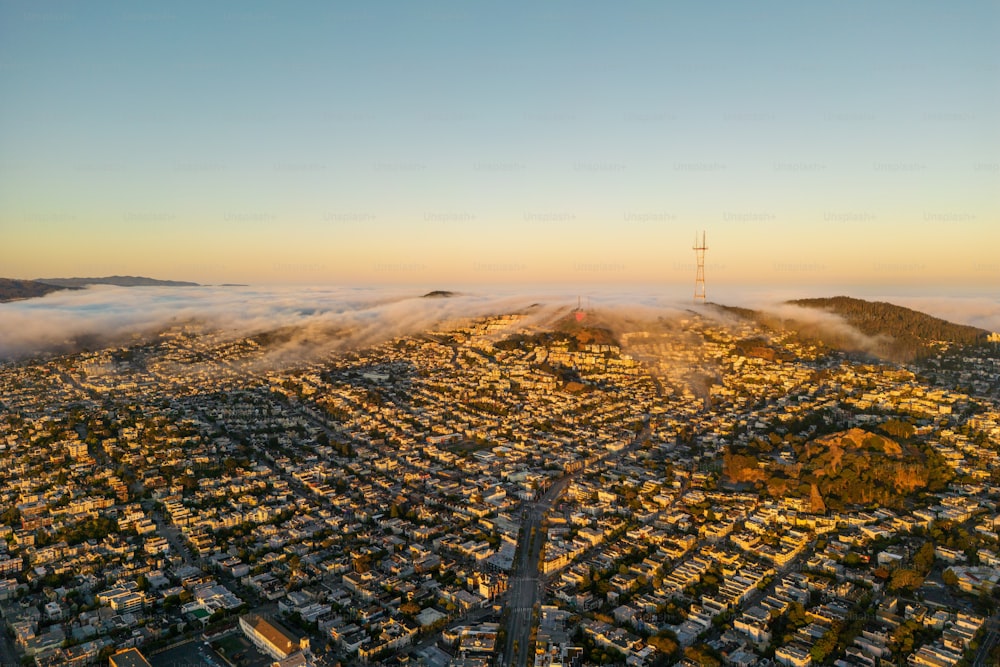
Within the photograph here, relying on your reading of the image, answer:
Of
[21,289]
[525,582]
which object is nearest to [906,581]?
[525,582]

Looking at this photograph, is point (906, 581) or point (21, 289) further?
point (21, 289)

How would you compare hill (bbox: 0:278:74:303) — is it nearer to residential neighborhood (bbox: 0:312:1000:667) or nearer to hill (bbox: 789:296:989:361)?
residential neighborhood (bbox: 0:312:1000:667)

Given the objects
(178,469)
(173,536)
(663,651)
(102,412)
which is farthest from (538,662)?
(102,412)

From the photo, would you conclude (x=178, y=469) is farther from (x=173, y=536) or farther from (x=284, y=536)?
(x=284, y=536)

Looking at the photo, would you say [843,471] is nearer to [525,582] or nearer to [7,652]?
[525,582]

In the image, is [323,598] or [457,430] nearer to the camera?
[323,598]

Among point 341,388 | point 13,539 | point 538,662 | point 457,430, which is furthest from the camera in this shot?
point 341,388
